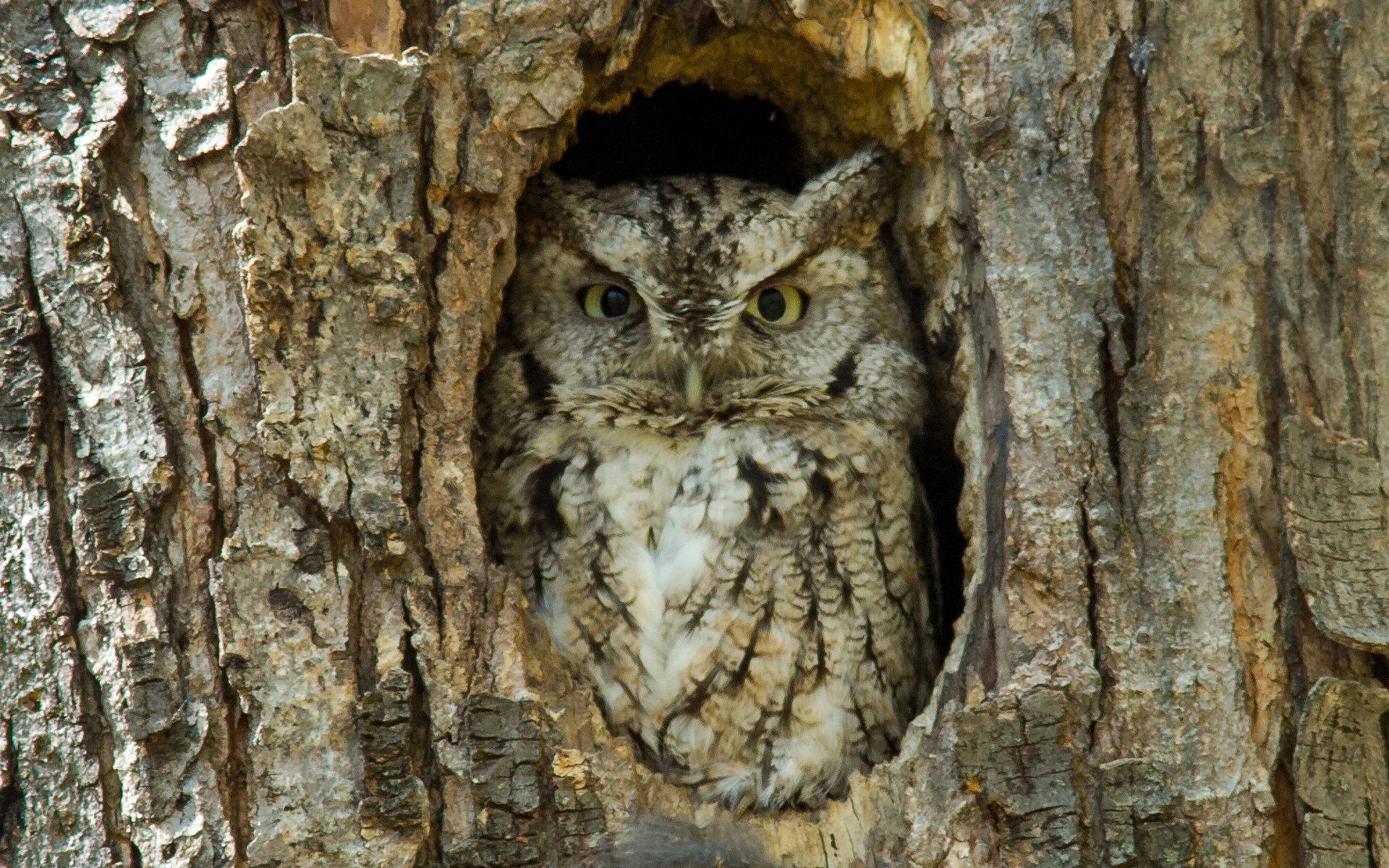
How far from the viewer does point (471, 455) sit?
1824 millimetres

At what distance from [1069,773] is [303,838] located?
43.0 inches

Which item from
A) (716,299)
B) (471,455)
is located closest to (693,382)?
(716,299)

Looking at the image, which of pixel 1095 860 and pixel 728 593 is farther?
pixel 728 593

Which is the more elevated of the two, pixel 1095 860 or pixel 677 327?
pixel 677 327

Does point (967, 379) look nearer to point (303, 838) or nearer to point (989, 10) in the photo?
point (989, 10)

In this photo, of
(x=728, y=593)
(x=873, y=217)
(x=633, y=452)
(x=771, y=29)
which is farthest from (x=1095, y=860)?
(x=771, y=29)

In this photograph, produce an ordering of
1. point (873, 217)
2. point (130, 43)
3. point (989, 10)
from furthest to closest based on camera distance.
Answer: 1. point (873, 217)
2. point (989, 10)
3. point (130, 43)

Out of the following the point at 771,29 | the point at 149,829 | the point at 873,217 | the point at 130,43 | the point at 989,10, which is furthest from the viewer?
the point at 873,217

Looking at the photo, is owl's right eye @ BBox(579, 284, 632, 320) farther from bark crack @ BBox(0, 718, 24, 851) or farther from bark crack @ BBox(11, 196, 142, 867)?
bark crack @ BBox(0, 718, 24, 851)

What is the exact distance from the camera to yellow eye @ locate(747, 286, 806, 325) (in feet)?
7.53

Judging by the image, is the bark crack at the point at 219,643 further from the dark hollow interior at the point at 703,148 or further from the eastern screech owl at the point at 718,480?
the dark hollow interior at the point at 703,148

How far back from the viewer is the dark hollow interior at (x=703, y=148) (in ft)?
8.47

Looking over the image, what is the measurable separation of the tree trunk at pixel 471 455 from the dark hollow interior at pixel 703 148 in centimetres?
72

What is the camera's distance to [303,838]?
1655mm
